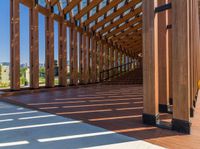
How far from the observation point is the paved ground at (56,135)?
10.1 ft

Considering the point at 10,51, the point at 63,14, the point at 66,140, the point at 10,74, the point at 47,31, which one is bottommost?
the point at 66,140

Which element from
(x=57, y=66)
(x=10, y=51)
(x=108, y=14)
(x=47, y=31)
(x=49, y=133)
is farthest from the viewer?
(x=108, y=14)

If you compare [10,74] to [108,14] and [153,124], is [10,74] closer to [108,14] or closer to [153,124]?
[153,124]

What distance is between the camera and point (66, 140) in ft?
10.9

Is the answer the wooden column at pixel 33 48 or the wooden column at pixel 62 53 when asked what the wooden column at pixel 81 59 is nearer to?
the wooden column at pixel 62 53

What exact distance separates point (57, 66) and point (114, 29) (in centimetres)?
Answer: 893

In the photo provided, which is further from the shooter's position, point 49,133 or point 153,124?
point 153,124

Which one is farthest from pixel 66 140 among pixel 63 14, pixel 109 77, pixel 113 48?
pixel 113 48

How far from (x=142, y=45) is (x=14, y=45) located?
643cm

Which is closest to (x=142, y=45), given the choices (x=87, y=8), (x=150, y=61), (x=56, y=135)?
(x=150, y=61)

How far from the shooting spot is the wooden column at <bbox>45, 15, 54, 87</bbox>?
11.7m

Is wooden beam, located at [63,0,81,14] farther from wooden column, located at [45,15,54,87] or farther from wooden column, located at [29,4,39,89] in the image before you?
wooden column, located at [29,4,39,89]

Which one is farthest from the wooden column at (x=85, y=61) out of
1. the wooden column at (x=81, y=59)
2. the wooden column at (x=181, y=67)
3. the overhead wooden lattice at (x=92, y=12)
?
the wooden column at (x=181, y=67)

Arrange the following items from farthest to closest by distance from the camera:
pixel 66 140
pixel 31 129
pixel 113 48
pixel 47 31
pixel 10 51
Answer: pixel 113 48
pixel 47 31
pixel 10 51
pixel 31 129
pixel 66 140
